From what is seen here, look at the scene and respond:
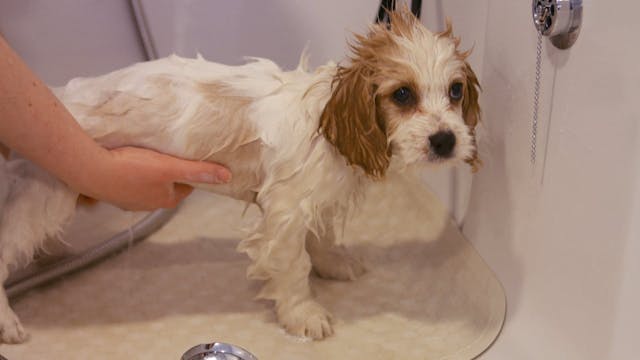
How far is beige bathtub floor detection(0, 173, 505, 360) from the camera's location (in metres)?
1.17

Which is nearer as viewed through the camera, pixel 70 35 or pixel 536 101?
pixel 536 101

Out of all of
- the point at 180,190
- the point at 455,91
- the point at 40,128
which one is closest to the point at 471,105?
the point at 455,91

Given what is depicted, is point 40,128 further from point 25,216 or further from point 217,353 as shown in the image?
point 217,353

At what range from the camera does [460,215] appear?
4.63ft

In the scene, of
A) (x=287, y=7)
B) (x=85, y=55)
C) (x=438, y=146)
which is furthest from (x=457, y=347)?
(x=85, y=55)

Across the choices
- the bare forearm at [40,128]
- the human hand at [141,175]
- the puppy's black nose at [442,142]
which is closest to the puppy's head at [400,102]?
the puppy's black nose at [442,142]

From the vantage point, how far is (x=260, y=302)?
4.21 feet

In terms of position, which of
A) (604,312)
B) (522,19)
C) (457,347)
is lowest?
(457,347)

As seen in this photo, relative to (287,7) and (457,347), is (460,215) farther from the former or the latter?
(287,7)

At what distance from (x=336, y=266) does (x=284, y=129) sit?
1.02 ft

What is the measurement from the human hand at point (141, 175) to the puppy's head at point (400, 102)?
0.22m

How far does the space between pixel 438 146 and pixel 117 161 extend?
48 cm

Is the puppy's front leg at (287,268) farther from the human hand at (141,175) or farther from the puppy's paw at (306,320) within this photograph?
the human hand at (141,175)

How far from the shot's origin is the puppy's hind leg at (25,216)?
1.17 m
